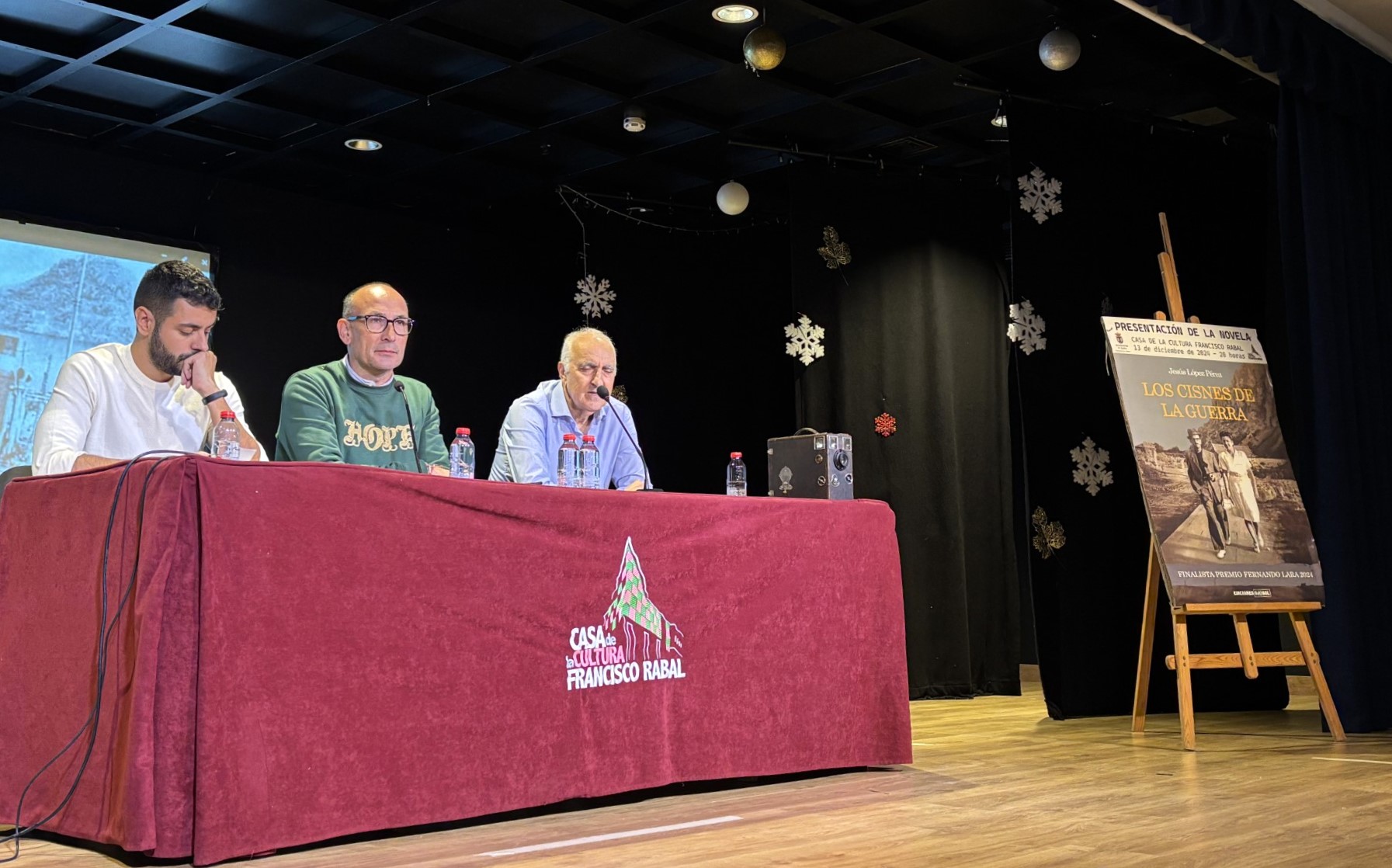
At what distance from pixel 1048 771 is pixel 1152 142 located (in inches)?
123

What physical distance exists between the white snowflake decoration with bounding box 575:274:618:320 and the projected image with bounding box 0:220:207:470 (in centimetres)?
218

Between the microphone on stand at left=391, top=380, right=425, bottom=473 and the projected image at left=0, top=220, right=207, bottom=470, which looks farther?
the projected image at left=0, top=220, right=207, bottom=470

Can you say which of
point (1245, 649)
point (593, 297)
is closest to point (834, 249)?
point (593, 297)

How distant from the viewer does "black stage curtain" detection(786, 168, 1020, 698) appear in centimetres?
621

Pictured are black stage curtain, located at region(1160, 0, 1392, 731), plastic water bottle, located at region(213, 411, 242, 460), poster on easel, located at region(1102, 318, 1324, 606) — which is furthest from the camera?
black stage curtain, located at region(1160, 0, 1392, 731)

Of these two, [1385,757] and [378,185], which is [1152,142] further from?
[378,185]

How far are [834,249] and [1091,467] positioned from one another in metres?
1.70

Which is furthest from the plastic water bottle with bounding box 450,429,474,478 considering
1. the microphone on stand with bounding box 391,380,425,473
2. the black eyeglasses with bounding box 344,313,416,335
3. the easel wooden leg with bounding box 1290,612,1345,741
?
the easel wooden leg with bounding box 1290,612,1345,741

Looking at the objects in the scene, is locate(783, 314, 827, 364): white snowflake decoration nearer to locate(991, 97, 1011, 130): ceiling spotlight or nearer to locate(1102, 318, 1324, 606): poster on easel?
locate(991, 97, 1011, 130): ceiling spotlight

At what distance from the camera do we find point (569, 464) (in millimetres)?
3697

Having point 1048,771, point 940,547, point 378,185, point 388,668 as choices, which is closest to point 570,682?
point 388,668

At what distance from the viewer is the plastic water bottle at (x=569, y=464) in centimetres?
360

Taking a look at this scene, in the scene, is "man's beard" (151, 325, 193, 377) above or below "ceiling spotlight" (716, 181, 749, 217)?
below

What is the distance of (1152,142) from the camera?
18.2 feet
